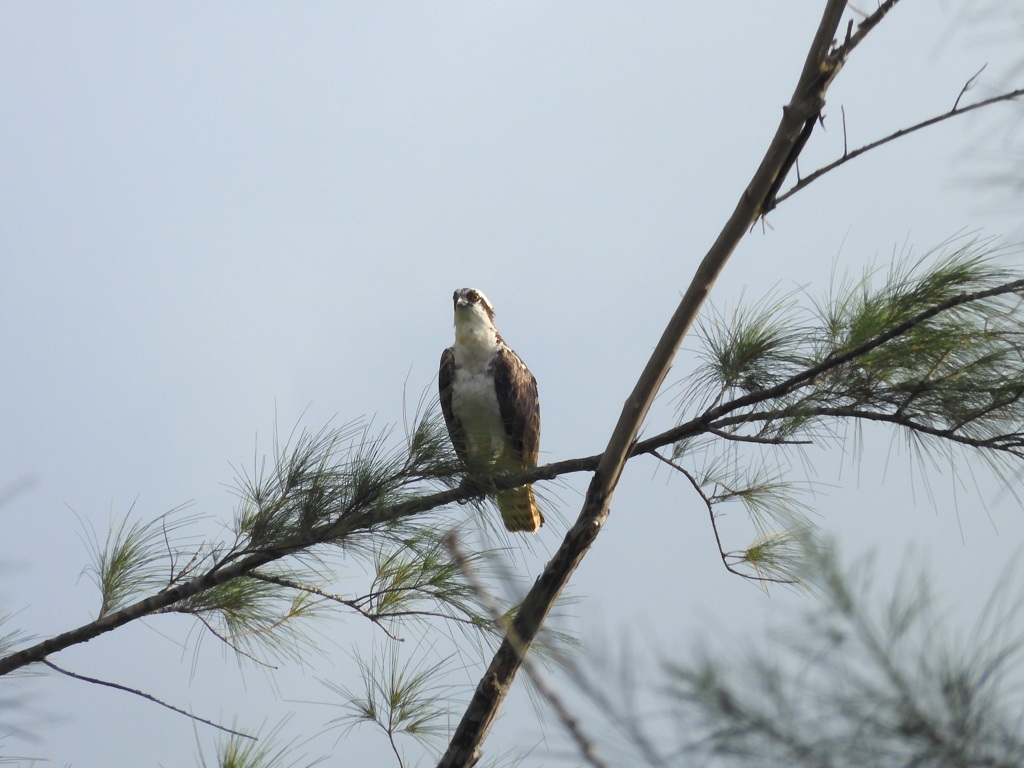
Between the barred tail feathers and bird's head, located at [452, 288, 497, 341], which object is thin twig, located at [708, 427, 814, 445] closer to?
the barred tail feathers

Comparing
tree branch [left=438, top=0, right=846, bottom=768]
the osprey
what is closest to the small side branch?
tree branch [left=438, top=0, right=846, bottom=768]

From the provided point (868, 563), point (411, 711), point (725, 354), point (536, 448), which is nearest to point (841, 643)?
point (868, 563)

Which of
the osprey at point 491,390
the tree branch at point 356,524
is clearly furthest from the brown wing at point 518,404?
the tree branch at point 356,524

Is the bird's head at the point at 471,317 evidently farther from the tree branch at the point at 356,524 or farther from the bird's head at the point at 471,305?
the tree branch at the point at 356,524

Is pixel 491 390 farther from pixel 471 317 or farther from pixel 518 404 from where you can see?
pixel 471 317

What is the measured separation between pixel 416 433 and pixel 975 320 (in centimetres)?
127

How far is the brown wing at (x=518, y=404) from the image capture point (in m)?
4.16

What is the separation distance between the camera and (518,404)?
4.20 m

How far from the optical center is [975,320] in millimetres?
2281

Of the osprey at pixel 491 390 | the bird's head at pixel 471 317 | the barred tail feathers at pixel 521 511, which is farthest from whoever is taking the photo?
the bird's head at pixel 471 317

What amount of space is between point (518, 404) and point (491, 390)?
0.12 meters

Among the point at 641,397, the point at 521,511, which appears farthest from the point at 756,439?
the point at 521,511

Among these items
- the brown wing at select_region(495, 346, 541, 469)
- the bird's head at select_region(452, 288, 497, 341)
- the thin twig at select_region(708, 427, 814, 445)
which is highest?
the bird's head at select_region(452, 288, 497, 341)

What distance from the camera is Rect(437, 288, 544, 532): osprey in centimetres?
415
